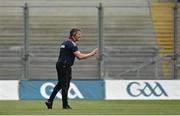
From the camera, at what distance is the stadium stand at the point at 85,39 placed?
2380 centimetres

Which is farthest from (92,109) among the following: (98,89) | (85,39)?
(85,39)

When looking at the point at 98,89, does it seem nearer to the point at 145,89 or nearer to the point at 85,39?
the point at 145,89

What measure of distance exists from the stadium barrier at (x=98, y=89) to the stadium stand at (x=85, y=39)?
2421mm

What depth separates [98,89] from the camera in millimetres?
20844

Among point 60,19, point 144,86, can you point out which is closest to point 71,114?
point 144,86

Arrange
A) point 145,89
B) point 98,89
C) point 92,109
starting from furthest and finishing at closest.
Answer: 1. point 145,89
2. point 98,89
3. point 92,109

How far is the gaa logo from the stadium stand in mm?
2521

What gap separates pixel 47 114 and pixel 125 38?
12512 mm

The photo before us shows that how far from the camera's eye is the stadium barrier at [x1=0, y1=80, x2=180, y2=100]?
20.6 m

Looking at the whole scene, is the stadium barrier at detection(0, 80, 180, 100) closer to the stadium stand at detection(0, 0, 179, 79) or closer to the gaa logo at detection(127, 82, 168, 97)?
the gaa logo at detection(127, 82, 168, 97)

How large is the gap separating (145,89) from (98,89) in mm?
1531

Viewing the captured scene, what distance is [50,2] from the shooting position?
86.6ft

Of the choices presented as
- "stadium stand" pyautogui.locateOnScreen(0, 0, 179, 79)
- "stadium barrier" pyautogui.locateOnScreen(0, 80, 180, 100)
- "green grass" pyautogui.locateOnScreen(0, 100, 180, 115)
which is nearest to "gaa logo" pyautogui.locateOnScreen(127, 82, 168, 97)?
"stadium barrier" pyautogui.locateOnScreen(0, 80, 180, 100)

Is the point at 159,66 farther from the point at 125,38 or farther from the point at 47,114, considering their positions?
the point at 47,114
